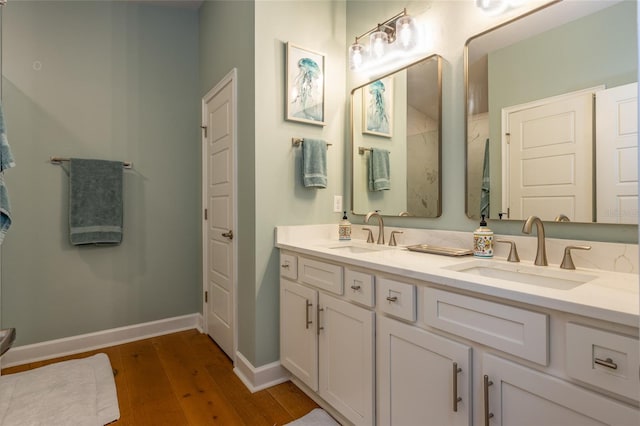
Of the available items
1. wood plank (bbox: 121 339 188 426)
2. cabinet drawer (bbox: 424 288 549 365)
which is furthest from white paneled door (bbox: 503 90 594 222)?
wood plank (bbox: 121 339 188 426)

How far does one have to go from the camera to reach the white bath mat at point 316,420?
5.49 feet

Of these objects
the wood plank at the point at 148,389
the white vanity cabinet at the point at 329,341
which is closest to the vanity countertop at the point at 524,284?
the white vanity cabinet at the point at 329,341

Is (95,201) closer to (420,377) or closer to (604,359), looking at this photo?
(420,377)

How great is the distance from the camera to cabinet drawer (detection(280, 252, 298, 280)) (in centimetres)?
194

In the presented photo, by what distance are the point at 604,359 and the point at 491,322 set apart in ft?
0.88

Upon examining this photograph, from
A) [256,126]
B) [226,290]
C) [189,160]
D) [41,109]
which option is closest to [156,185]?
[189,160]

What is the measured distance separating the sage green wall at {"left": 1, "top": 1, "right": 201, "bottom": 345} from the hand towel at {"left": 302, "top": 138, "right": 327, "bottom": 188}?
1.44 meters

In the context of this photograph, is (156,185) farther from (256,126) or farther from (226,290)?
(256,126)

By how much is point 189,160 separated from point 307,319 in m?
2.04

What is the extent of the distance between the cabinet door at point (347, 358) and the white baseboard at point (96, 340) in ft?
5.84

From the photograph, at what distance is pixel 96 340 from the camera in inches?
104

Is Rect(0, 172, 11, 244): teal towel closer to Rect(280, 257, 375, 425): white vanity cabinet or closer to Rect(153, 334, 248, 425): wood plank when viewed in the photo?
Rect(153, 334, 248, 425): wood plank

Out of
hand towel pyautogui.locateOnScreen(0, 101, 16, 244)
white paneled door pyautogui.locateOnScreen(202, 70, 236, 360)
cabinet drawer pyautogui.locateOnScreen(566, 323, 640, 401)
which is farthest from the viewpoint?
white paneled door pyautogui.locateOnScreen(202, 70, 236, 360)

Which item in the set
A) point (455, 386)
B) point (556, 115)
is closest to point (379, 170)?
point (556, 115)
